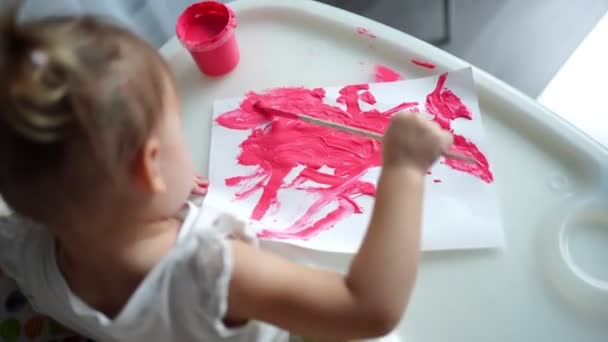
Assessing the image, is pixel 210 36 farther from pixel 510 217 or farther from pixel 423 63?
pixel 510 217

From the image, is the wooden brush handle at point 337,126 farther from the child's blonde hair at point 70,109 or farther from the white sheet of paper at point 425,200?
the child's blonde hair at point 70,109

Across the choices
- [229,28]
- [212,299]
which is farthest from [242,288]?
[229,28]

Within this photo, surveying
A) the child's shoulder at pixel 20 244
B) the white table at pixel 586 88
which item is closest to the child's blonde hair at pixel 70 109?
the child's shoulder at pixel 20 244

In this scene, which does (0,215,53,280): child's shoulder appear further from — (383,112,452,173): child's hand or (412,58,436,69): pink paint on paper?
(412,58,436,69): pink paint on paper

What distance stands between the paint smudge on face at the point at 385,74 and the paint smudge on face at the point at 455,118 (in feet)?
0.17

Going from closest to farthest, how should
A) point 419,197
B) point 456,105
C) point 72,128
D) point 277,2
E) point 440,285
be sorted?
point 72,128 < point 419,197 < point 440,285 < point 456,105 < point 277,2

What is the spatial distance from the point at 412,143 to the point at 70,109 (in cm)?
28

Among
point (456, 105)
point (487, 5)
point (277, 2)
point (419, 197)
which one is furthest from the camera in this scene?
point (487, 5)

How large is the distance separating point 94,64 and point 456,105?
0.46 m

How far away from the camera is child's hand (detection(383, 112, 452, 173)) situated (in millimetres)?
520

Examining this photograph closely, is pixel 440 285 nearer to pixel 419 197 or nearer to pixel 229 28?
pixel 419 197

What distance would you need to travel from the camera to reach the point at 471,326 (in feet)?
1.94

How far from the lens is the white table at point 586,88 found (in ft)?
4.06

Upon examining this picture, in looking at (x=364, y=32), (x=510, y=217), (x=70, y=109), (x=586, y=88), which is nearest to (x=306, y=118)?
(x=364, y=32)
